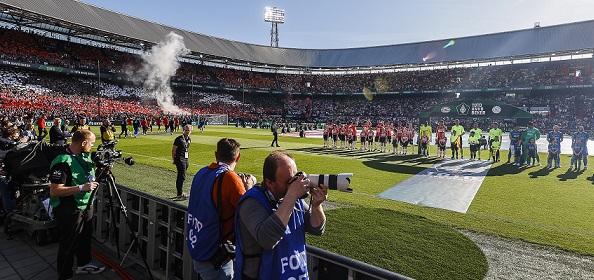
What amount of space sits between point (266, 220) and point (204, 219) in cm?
95

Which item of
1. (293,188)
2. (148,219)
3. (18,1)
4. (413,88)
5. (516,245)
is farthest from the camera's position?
(413,88)

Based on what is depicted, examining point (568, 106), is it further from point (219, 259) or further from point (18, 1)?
point (18, 1)

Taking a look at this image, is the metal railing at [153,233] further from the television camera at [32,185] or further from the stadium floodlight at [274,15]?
the stadium floodlight at [274,15]

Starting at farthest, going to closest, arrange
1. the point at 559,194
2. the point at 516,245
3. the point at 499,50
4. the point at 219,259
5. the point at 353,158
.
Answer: the point at 499,50
the point at 353,158
the point at 559,194
the point at 516,245
the point at 219,259

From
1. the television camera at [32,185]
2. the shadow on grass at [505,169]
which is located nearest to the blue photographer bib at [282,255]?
the television camera at [32,185]

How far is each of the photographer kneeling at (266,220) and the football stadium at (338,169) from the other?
0.02 m

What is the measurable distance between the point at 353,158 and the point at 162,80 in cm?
4784

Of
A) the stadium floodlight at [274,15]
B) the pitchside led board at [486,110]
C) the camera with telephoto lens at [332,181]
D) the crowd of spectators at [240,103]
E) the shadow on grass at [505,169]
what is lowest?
the shadow on grass at [505,169]

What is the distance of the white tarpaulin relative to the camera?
847 cm

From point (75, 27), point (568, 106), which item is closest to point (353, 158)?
point (75, 27)

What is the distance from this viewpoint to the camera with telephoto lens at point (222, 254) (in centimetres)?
257

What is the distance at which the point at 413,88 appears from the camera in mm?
59969

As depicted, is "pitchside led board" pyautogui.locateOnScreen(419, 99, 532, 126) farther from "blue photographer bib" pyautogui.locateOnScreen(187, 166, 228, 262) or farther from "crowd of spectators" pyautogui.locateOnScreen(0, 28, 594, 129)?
"crowd of spectators" pyautogui.locateOnScreen(0, 28, 594, 129)

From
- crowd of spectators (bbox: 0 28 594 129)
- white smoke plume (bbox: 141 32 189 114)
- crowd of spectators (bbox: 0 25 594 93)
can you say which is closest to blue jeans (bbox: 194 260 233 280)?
crowd of spectators (bbox: 0 28 594 129)
